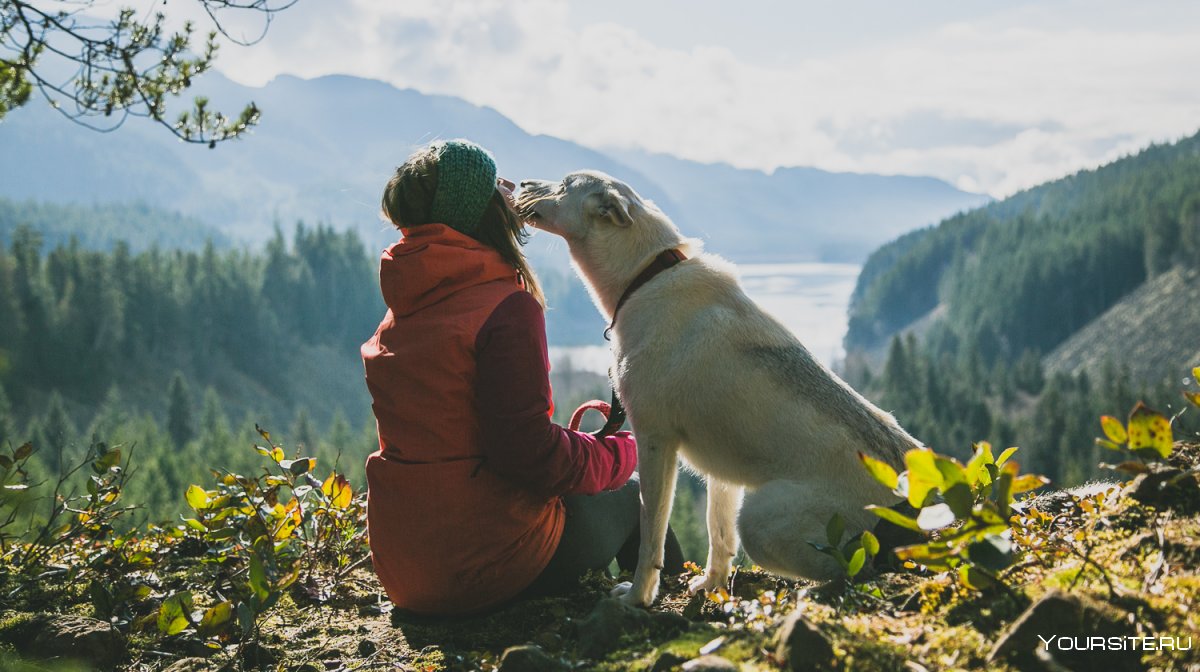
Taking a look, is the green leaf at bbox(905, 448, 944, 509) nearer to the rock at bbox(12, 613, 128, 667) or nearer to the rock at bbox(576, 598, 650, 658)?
the rock at bbox(576, 598, 650, 658)

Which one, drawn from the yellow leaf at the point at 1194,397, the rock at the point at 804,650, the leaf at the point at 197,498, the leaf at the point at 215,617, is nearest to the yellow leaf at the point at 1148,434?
the yellow leaf at the point at 1194,397

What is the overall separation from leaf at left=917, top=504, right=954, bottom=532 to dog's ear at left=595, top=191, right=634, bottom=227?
2645 millimetres

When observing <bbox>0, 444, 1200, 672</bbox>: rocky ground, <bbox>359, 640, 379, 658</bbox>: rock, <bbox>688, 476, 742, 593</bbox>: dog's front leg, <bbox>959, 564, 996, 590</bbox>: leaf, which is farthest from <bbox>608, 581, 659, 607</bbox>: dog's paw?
<bbox>959, 564, 996, 590</bbox>: leaf

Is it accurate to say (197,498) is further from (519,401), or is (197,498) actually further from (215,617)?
(519,401)

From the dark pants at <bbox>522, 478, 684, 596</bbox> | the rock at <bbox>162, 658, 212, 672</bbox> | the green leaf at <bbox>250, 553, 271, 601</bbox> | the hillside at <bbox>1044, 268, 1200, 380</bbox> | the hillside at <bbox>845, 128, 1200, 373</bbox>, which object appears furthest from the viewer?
the hillside at <bbox>845, 128, 1200, 373</bbox>

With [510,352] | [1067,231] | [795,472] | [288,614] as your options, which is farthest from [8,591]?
[1067,231]

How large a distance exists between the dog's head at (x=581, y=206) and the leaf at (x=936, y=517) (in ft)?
8.69

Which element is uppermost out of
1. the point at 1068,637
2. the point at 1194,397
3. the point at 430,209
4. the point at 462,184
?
the point at 462,184

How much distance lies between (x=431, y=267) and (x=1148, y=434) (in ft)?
9.32

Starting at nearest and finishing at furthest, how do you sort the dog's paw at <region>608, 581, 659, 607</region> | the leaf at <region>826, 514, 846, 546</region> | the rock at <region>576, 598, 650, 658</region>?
the rock at <region>576, 598, 650, 658</region>
the leaf at <region>826, 514, 846, 546</region>
the dog's paw at <region>608, 581, 659, 607</region>

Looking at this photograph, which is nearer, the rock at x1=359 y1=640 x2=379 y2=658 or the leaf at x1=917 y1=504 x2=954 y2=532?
the leaf at x1=917 y1=504 x2=954 y2=532

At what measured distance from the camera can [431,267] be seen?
3.86 metres

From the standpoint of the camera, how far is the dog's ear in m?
4.75

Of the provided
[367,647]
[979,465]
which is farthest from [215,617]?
[979,465]
